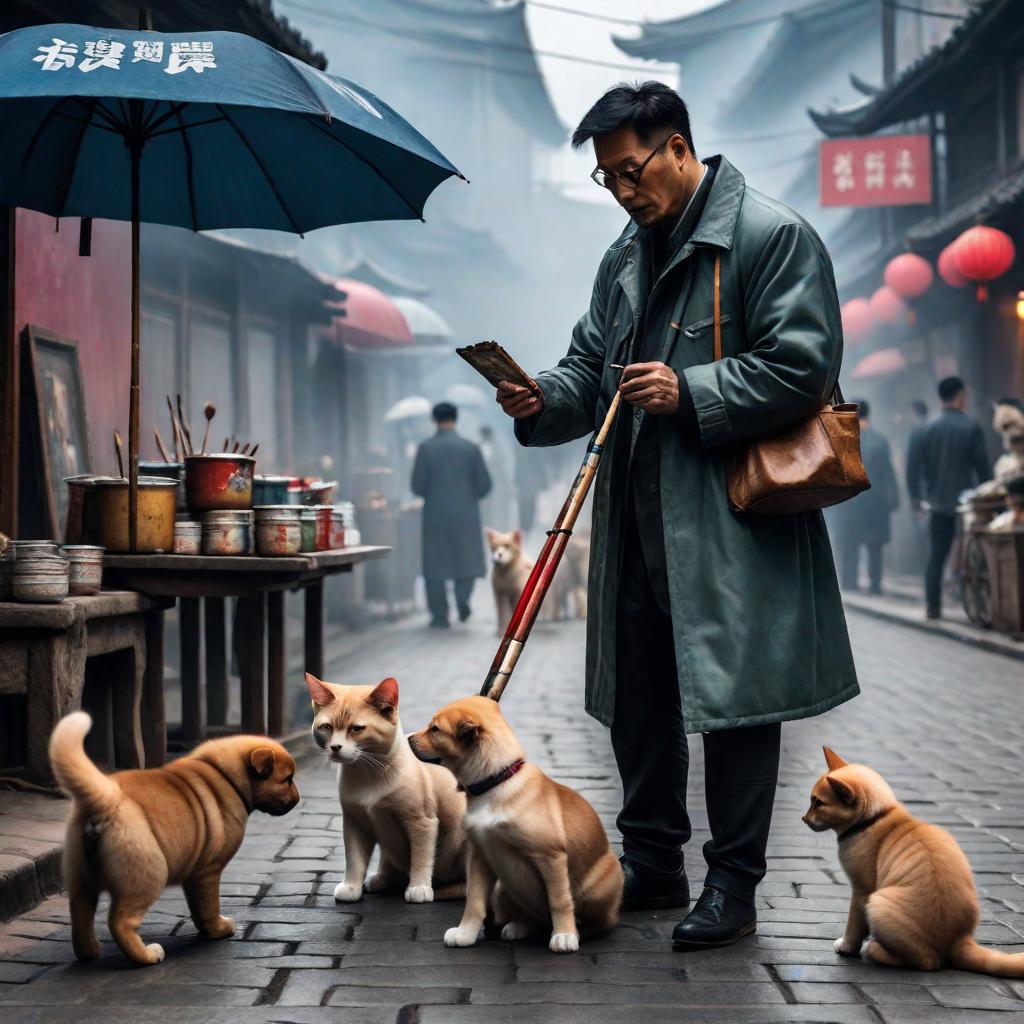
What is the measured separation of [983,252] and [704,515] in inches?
472

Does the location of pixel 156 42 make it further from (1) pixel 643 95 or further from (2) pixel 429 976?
(2) pixel 429 976

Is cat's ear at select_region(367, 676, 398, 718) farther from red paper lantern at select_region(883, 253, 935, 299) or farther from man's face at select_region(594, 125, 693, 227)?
red paper lantern at select_region(883, 253, 935, 299)

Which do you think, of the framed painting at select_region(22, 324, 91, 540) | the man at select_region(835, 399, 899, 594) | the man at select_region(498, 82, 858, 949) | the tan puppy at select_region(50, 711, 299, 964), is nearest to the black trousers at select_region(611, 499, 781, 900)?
the man at select_region(498, 82, 858, 949)

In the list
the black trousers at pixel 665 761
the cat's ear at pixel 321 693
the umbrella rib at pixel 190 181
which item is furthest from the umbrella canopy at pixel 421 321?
the black trousers at pixel 665 761

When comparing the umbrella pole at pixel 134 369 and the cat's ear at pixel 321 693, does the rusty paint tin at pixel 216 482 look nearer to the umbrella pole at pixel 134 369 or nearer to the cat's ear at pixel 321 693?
the umbrella pole at pixel 134 369

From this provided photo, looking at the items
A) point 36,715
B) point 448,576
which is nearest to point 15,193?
point 36,715

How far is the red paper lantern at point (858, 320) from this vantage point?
2070 cm

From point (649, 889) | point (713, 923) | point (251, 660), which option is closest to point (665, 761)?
point (649, 889)

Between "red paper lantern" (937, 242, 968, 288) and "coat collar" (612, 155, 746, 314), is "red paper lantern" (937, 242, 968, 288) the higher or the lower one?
the higher one

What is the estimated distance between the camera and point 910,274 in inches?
697

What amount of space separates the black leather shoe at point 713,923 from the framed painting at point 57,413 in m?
4.50

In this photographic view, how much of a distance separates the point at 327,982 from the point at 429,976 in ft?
0.85

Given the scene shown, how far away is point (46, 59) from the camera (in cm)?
450

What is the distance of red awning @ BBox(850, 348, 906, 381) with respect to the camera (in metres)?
21.7
